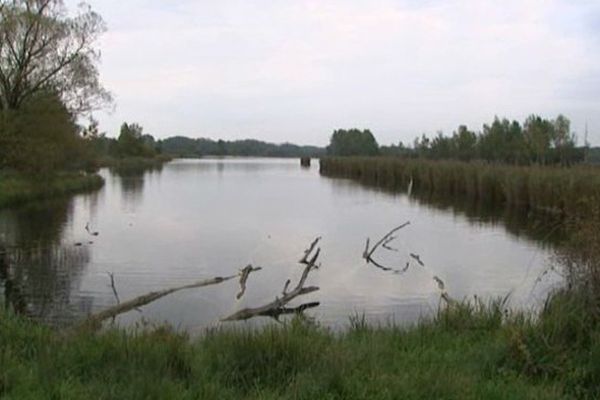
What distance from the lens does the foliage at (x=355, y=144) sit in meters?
116

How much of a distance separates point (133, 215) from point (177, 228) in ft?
16.8

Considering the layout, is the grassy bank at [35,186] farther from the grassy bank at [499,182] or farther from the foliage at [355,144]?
the foliage at [355,144]

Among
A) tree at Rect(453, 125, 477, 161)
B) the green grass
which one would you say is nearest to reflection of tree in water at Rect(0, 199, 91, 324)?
the green grass

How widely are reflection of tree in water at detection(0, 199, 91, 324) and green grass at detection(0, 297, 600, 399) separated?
15.8 feet

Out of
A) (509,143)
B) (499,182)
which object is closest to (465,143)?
(509,143)

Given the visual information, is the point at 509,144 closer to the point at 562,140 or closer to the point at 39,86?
the point at 562,140

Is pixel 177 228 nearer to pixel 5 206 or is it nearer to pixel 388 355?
pixel 5 206

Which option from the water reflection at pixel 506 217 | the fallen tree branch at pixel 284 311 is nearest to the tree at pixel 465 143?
the water reflection at pixel 506 217

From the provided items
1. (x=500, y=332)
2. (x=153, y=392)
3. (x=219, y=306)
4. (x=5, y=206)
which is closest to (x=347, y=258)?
(x=219, y=306)

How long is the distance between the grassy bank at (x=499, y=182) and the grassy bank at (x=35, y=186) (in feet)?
68.5

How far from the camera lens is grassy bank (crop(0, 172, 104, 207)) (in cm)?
3173

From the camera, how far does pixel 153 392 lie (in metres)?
4.90

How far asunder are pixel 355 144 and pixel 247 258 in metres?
101

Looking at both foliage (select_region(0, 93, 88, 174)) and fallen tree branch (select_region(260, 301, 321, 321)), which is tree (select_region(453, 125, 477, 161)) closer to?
foliage (select_region(0, 93, 88, 174))
